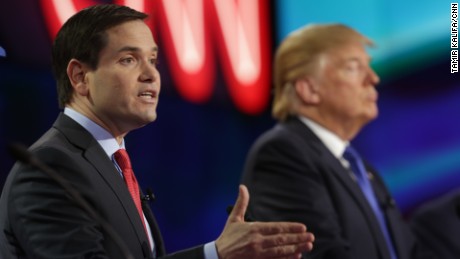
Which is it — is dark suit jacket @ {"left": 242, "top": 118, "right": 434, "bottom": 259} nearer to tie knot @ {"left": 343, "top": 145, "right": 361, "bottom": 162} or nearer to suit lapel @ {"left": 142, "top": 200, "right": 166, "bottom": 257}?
tie knot @ {"left": 343, "top": 145, "right": 361, "bottom": 162}

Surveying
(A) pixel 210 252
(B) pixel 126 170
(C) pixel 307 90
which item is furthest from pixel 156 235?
(C) pixel 307 90

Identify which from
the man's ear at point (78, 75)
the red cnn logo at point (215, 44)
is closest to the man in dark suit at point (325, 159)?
the red cnn logo at point (215, 44)

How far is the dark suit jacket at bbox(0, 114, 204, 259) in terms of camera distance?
202 centimetres

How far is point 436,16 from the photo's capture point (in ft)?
16.5

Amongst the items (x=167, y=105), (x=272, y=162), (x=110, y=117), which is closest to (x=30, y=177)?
(x=110, y=117)

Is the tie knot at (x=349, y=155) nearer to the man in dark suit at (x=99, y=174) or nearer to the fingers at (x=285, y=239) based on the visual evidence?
the man in dark suit at (x=99, y=174)

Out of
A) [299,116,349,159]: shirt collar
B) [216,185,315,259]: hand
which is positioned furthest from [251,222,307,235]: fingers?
[299,116,349,159]: shirt collar

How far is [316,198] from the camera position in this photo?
3.13m

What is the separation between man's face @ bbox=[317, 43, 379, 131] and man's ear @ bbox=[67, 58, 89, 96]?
1.42 metres

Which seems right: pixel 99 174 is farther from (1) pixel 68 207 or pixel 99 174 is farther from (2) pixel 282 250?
(2) pixel 282 250

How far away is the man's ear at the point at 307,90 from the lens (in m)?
3.54

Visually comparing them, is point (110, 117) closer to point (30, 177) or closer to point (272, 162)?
point (30, 177)

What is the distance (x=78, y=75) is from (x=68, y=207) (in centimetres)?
44

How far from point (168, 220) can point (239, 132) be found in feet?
2.19
